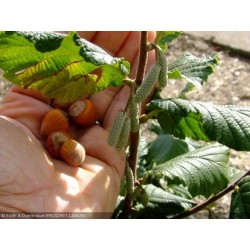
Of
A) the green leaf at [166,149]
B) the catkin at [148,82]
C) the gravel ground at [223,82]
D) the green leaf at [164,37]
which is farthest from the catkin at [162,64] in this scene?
the gravel ground at [223,82]

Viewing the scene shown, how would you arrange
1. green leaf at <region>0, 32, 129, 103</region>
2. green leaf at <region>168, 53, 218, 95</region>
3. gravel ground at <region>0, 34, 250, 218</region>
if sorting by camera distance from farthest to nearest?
gravel ground at <region>0, 34, 250, 218</region> → green leaf at <region>168, 53, 218, 95</region> → green leaf at <region>0, 32, 129, 103</region>

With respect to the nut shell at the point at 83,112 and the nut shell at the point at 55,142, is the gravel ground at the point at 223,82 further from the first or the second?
the nut shell at the point at 55,142

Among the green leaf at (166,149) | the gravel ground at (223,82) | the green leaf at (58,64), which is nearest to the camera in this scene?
the green leaf at (58,64)

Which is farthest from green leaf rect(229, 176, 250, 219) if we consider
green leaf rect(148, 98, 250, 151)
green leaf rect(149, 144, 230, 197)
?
green leaf rect(148, 98, 250, 151)

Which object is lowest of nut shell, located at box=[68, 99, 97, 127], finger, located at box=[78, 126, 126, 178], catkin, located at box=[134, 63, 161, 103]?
finger, located at box=[78, 126, 126, 178]

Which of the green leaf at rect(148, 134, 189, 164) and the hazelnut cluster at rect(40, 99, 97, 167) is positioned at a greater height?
the hazelnut cluster at rect(40, 99, 97, 167)

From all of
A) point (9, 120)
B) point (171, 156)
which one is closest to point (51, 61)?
point (9, 120)

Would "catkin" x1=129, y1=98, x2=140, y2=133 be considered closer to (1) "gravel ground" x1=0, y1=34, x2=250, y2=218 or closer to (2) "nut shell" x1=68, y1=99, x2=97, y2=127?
(2) "nut shell" x1=68, y1=99, x2=97, y2=127
